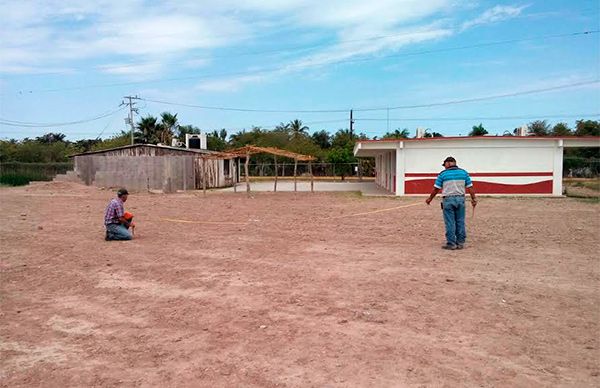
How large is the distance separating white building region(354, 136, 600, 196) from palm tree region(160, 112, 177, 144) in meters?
42.6

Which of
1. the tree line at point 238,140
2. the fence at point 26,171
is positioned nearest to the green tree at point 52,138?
the tree line at point 238,140

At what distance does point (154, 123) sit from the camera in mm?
61531

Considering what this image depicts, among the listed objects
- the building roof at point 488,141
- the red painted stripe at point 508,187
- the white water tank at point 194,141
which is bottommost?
the red painted stripe at point 508,187

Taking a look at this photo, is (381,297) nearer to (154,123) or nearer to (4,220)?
(4,220)

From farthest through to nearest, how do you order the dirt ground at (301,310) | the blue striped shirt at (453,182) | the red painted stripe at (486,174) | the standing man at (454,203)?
1. the red painted stripe at (486,174)
2. the blue striped shirt at (453,182)
3. the standing man at (454,203)
4. the dirt ground at (301,310)

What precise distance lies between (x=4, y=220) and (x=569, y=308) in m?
13.9

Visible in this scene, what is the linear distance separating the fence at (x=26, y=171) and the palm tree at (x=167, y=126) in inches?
717

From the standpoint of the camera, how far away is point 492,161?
79.8ft

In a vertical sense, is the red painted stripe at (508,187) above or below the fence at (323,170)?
below

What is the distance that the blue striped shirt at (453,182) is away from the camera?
943cm

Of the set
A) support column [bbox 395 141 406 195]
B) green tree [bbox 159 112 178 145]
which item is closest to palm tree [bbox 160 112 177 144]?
green tree [bbox 159 112 178 145]

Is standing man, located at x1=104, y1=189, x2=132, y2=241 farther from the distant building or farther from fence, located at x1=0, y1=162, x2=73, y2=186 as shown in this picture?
fence, located at x1=0, y1=162, x2=73, y2=186

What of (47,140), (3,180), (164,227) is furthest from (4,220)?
(47,140)

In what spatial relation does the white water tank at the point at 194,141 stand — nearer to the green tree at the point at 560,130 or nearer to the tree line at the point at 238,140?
the tree line at the point at 238,140
